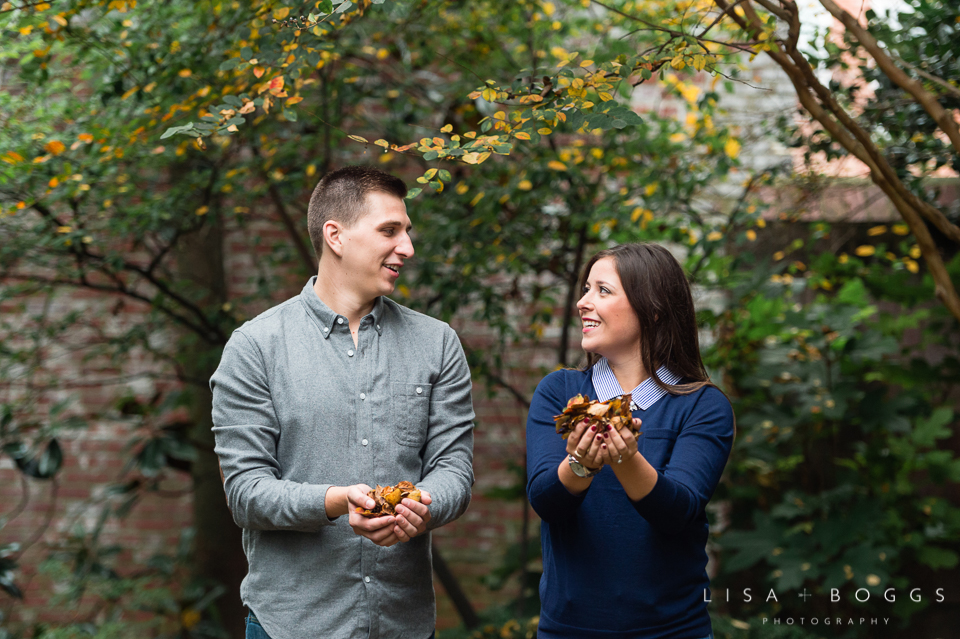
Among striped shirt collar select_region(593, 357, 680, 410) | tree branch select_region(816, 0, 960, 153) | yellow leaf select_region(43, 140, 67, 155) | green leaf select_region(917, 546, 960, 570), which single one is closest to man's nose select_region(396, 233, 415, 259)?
striped shirt collar select_region(593, 357, 680, 410)

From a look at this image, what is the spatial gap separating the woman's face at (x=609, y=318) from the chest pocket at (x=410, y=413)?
1.21 feet

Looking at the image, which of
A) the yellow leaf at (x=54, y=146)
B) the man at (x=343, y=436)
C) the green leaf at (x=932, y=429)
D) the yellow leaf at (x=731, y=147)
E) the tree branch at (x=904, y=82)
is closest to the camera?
the man at (x=343, y=436)

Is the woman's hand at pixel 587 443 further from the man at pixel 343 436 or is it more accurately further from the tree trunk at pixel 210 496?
the tree trunk at pixel 210 496

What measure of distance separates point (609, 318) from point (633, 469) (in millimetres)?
377

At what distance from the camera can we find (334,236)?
1700 mm

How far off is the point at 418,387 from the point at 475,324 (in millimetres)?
2203

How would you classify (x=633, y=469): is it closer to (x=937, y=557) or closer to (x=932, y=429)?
(x=932, y=429)

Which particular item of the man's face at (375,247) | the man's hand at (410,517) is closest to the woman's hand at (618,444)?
the man's hand at (410,517)

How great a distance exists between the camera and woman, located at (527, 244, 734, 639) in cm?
141

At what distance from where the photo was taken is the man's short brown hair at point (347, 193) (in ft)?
5.53

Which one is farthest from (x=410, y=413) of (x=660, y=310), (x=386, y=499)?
(x=660, y=310)

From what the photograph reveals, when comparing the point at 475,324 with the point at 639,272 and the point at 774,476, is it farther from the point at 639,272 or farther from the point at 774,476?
the point at 639,272

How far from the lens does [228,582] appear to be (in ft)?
12.1

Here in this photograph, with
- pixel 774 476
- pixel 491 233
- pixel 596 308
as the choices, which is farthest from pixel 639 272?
pixel 774 476
